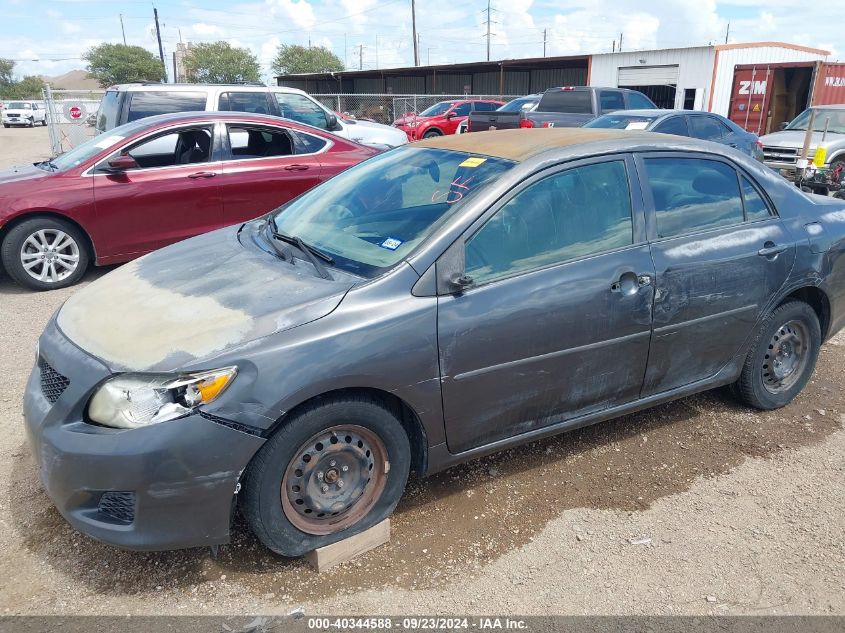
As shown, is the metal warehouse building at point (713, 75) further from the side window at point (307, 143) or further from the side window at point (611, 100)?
the side window at point (307, 143)

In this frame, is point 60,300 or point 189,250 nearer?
point 189,250

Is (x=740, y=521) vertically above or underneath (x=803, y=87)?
→ underneath

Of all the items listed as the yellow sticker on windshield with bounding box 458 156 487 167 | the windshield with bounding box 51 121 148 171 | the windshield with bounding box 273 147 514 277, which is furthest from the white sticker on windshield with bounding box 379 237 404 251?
the windshield with bounding box 51 121 148 171

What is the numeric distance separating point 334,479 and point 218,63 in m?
83.3

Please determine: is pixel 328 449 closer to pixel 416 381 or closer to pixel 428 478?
pixel 416 381

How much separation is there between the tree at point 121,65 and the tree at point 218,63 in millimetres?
3823

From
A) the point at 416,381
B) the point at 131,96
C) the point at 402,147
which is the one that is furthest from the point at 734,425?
the point at 131,96

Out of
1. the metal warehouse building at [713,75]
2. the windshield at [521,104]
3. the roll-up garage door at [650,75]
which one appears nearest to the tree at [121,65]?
the metal warehouse building at [713,75]

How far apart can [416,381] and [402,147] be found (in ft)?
5.93

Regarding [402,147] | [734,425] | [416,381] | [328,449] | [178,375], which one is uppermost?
[402,147]

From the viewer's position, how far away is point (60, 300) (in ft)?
20.5

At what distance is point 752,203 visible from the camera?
3793 millimetres

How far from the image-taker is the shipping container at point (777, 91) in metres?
20.9

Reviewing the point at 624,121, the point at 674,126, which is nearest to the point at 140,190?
the point at 624,121
